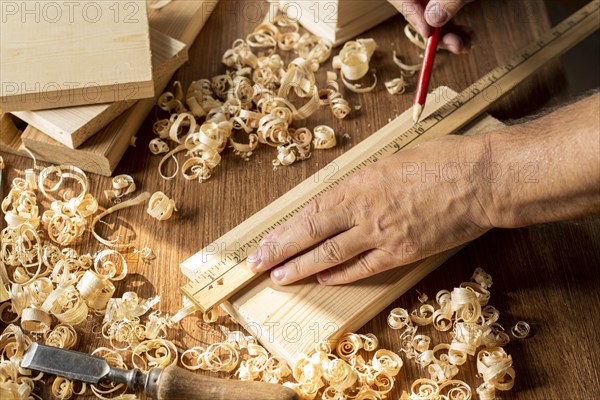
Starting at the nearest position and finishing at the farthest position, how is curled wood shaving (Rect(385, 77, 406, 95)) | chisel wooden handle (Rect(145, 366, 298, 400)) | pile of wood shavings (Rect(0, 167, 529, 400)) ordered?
chisel wooden handle (Rect(145, 366, 298, 400)), pile of wood shavings (Rect(0, 167, 529, 400)), curled wood shaving (Rect(385, 77, 406, 95))

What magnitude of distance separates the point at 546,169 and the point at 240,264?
67 centimetres

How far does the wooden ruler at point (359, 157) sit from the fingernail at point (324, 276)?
15cm

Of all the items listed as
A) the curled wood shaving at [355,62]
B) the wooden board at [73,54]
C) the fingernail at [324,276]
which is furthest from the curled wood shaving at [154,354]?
the curled wood shaving at [355,62]

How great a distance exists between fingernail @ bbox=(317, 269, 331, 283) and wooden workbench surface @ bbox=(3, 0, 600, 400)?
14 centimetres

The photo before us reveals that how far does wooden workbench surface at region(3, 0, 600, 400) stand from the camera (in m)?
1.47

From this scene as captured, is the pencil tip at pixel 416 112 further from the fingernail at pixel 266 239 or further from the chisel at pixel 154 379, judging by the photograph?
the chisel at pixel 154 379

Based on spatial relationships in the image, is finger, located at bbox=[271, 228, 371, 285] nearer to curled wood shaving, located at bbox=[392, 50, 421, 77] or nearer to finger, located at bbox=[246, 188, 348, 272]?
finger, located at bbox=[246, 188, 348, 272]

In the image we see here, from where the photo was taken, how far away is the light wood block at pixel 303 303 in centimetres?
144

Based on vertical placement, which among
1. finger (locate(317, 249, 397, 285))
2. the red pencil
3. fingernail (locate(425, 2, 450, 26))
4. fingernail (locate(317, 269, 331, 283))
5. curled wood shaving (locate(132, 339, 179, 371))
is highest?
fingernail (locate(425, 2, 450, 26))

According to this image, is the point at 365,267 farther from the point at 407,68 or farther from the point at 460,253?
the point at 407,68

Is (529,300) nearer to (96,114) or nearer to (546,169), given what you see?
(546,169)

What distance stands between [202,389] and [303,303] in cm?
30

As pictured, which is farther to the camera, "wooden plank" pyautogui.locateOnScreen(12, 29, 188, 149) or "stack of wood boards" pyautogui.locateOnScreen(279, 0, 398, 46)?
"stack of wood boards" pyautogui.locateOnScreen(279, 0, 398, 46)

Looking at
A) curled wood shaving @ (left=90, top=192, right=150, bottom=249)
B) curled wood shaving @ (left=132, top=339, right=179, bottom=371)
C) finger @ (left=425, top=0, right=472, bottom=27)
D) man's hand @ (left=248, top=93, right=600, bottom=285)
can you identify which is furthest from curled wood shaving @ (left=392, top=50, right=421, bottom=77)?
curled wood shaving @ (left=132, top=339, right=179, bottom=371)
